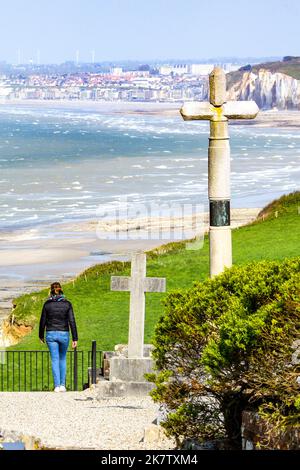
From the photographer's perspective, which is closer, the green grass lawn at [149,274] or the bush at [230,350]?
the bush at [230,350]

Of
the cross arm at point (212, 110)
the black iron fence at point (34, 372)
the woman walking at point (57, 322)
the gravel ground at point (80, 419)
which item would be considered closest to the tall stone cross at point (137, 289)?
the gravel ground at point (80, 419)

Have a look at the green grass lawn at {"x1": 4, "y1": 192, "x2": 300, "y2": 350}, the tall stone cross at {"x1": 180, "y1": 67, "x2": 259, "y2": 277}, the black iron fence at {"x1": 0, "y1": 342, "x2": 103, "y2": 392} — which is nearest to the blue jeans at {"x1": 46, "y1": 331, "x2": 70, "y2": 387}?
the black iron fence at {"x1": 0, "y1": 342, "x2": 103, "y2": 392}

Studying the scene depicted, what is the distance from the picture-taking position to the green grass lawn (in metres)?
31.4

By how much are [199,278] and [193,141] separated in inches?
6428

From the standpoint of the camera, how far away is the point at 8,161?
151m

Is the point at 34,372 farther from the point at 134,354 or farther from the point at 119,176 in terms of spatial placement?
the point at 119,176

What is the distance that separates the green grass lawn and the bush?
12712mm

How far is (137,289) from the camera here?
75.7ft

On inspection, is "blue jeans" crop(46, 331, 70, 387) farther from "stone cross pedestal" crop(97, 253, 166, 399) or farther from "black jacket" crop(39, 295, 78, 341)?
"stone cross pedestal" crop(97, 253, 166, 399)

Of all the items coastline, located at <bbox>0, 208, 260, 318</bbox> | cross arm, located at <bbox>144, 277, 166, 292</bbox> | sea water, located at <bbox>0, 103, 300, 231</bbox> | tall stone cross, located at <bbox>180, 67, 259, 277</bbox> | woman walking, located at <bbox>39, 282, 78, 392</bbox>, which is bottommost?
woman walking, located at <bbox>39, 282, 78, 392</bbox>

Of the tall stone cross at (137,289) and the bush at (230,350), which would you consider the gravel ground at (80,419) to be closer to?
the bush at (230,350)

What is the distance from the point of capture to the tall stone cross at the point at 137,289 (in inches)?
901

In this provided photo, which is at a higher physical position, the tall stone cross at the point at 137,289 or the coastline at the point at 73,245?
the coastline at the point at 73,245

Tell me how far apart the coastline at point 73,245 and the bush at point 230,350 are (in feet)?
100
